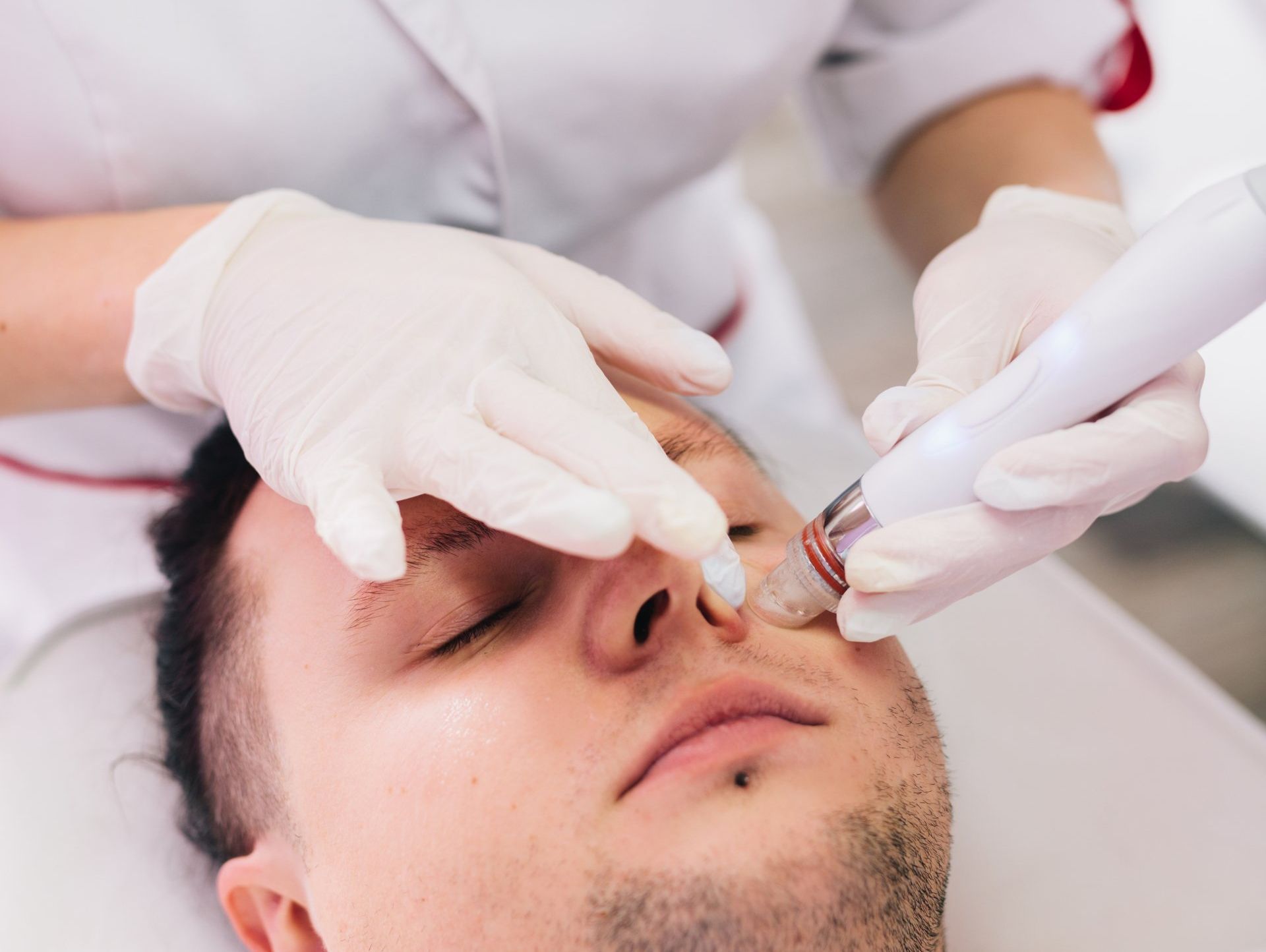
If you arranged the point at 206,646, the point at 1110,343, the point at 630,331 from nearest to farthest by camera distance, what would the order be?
the point at 1110,343 < the point at 630,331 < the point at 206,646

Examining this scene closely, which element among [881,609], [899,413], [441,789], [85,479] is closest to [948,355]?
[899,413]

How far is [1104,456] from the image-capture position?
2.30 ft

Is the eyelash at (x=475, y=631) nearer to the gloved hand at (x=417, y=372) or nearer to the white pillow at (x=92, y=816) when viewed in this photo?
the gloved hand at (x=417, y=372)

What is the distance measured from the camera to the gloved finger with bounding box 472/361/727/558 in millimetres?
672

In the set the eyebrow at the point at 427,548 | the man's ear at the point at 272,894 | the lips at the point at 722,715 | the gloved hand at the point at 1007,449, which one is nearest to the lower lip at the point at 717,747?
the lips at the point at 722,715

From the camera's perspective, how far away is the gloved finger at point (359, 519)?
0.67 m

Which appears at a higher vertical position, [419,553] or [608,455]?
[608,455]

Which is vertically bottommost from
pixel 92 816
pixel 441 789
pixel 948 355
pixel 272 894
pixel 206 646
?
pixel 92 816

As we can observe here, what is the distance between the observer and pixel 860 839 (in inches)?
29.5

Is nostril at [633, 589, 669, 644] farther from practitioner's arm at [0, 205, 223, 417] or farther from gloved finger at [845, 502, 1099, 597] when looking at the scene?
practitioner's arm at [0, 205, 223, 417]

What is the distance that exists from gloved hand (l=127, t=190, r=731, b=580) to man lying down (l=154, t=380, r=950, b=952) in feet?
0.31

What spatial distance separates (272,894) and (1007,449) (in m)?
0.79

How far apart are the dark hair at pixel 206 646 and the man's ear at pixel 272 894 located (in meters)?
0.04

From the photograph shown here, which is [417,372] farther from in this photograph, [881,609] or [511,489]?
[881,609]
